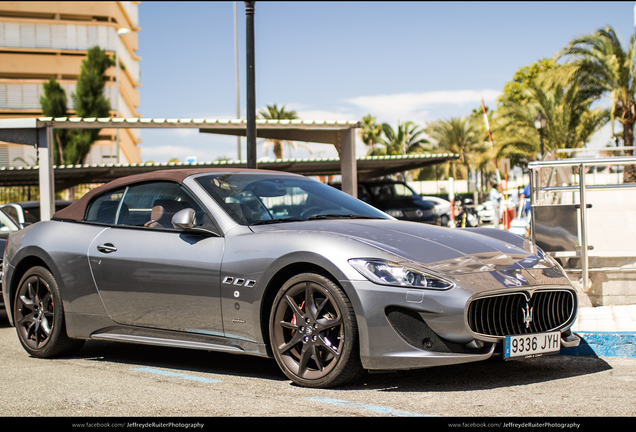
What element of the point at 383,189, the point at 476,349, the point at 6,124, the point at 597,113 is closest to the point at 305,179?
the point at 476,349

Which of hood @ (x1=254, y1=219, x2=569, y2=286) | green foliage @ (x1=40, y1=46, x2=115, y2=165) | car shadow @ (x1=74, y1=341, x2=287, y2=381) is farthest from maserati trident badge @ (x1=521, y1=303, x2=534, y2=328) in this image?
green foliage @ (x1=40, y1=46, x2=115, y2=165)

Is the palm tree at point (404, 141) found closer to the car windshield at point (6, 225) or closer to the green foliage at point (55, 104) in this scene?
the green foliage at point (55, 104)

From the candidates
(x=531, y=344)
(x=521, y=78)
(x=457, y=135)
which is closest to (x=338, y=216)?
(x=531, y=344)

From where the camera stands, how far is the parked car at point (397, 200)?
79.3 feet

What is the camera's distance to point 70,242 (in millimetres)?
5836

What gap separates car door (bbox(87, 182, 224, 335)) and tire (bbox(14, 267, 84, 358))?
628 millimetres

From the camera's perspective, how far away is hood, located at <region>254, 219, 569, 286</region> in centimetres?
431

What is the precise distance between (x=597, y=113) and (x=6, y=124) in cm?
2484

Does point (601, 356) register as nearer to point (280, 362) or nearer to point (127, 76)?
point (280, 362)

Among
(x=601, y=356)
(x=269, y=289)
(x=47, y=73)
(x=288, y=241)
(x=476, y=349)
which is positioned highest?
(x=47, y=73)

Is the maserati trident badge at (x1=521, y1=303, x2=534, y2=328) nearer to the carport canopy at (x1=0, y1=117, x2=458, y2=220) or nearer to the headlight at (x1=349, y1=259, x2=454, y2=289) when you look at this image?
the headlight at (x1=349, y1=259, x2=454, y2=289)

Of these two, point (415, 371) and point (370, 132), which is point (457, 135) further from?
point (415, 371)

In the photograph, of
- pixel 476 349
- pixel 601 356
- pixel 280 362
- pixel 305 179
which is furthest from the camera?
pixel 305 179

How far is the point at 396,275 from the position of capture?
4168 millimetres
